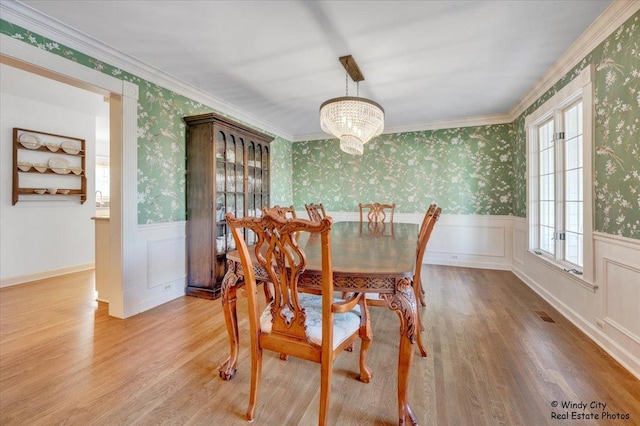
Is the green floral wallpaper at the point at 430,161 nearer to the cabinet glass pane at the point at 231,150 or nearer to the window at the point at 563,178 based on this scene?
the window at the point at 563,178

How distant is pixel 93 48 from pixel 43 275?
329 centimetres

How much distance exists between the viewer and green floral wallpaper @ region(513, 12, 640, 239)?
1.76 metres

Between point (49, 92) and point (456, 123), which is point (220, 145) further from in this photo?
point (456, 123)

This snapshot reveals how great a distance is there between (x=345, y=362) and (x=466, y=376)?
0.73 m

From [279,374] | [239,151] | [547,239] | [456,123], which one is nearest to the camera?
[279,374]

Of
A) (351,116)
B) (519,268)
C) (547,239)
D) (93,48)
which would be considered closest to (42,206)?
(93,48)

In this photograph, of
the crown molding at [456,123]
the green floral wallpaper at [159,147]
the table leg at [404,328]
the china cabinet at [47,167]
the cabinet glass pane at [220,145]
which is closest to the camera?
the table leg at [404,328]

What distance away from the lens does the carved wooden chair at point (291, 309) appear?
1.14 metres

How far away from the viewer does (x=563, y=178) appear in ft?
9.02

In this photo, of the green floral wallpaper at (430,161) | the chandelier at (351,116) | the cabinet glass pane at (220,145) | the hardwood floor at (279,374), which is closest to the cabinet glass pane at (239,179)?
the cabinet glass pane at (220,145)

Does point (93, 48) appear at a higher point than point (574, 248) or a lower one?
higher

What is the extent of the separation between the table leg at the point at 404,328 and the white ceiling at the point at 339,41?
71.6 inches

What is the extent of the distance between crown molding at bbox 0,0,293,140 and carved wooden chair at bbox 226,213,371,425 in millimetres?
2138

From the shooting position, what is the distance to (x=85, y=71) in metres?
2.24
